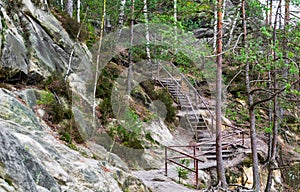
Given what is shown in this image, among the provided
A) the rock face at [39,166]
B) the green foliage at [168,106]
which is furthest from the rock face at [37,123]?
the green foliage at [168,106]

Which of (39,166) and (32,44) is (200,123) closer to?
(32,44)

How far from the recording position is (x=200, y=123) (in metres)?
14.1

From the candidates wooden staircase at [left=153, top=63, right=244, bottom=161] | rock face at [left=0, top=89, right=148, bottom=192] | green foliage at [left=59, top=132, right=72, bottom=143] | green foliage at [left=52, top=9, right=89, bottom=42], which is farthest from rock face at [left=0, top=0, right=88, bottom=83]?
wooden staircase at [left=153, top=63, right=244, bottom=161]

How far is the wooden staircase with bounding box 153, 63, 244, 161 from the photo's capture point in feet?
37.4

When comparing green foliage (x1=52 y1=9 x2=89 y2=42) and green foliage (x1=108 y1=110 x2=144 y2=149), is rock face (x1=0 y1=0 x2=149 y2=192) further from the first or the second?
green foliage (x1=108 y1=110 x2=144 y2=149)

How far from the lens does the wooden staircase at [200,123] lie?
448 inches

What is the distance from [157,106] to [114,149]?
516 cm

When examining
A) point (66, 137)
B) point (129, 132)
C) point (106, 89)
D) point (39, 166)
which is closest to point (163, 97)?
point (106, 89)

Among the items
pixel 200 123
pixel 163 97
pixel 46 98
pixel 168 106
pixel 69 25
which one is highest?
pixel 69 25

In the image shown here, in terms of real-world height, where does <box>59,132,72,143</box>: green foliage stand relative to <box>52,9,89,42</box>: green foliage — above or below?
below

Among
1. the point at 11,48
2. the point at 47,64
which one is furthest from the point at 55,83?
the point at 11,48

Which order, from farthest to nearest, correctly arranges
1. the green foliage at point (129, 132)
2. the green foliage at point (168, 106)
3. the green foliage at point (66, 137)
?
the green foliage at point (168, 106) < the green foliage at point (129, 132) < the green foliage at point (66, 137)

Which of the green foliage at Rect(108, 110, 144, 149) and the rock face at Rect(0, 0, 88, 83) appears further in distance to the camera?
the green foliage at Rect(108, 110, 144, 149)

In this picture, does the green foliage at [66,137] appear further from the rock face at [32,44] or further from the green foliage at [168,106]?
the green foliage at [168,106]
